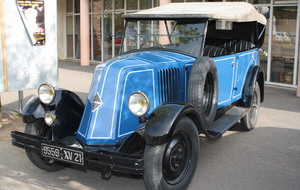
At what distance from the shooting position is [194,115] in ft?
13.2

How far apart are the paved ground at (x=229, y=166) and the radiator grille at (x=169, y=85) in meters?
0.96

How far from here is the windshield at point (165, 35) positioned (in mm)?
4922

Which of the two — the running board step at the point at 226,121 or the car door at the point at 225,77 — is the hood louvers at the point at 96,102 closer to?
the running board step at the point at 226,121

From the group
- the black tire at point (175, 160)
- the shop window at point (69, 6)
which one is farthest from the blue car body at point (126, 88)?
the shop window at point (69, 6)

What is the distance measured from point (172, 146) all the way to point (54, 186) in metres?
1.45

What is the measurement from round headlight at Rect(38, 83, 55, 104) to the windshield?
141 cm

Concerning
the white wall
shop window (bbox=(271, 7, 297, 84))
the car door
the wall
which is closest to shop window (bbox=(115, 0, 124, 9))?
the wall

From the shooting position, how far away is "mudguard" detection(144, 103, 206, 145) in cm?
345

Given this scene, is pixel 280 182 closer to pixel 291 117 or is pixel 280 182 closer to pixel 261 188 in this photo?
pixel 261 188

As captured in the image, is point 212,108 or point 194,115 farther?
point 212,108

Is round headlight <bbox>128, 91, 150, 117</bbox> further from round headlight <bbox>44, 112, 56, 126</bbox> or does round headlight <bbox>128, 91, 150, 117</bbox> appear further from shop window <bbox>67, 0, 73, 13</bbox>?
shop window <bbox>67, 0, 73, 13</bbox>

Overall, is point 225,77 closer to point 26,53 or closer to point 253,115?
point 253,115

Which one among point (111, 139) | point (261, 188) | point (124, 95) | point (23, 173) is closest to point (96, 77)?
point (124, 95)

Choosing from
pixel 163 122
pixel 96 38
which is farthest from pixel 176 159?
pixel 96 38
